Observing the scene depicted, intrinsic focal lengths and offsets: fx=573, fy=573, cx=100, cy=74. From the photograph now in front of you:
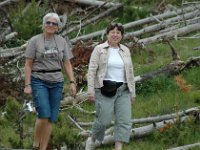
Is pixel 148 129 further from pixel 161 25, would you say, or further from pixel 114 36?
pixel 161 25

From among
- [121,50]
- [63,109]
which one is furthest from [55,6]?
[121,50]

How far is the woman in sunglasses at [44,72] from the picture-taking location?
7.29 m

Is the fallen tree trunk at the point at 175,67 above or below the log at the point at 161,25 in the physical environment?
below

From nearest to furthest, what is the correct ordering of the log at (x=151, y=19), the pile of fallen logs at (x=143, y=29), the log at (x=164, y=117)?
the log at (x=164, y=117), the pile of fallen logs at (x=143, y=29), the log at (x=151, y=19)

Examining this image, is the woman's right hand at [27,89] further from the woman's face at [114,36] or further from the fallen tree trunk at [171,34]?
the fallen tree trunk at [171,34]

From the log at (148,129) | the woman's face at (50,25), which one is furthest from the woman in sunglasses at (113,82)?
the log at (148,129)

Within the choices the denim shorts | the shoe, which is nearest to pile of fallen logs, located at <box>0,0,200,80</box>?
the shoe

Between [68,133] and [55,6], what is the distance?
9264mm

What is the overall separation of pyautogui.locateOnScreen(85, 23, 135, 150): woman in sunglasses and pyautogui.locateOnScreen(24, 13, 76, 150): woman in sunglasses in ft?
1.50

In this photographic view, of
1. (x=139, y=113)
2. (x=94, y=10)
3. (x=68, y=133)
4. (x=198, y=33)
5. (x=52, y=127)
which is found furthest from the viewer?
(x=94, y=10)

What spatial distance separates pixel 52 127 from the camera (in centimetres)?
754

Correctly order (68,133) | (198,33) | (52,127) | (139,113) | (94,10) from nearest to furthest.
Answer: (68,133) → (52,127) → (139,113) → (198,33) → (94,10)

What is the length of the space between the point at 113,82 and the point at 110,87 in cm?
8

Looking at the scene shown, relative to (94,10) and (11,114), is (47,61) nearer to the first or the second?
(11,114)
